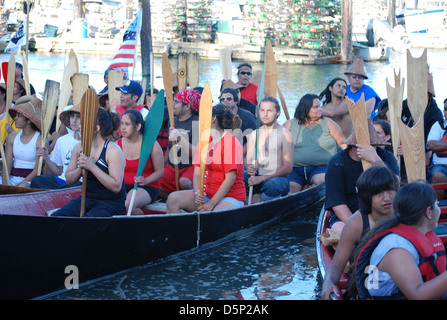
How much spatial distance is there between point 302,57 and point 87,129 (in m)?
22.8

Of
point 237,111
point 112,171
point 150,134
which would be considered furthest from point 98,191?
point 237,111

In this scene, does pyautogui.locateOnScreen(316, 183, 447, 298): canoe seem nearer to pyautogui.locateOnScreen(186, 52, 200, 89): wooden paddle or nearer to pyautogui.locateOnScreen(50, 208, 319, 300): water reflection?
pyautogui.locateOnScreen(50, 208, 319, 300): water reflection

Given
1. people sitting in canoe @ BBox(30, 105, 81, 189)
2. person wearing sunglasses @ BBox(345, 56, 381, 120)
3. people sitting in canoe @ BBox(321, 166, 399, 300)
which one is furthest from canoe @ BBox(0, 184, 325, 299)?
person wearing sunglasses @ BBox(345, 56, 381, 120)

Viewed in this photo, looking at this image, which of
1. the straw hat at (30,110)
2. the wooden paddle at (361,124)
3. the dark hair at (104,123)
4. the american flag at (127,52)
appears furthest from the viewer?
the american flag at (127,52)

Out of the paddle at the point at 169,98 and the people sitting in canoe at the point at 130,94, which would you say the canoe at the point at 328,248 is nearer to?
the paddle at the point at 169,98

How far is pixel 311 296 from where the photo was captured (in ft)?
16.3

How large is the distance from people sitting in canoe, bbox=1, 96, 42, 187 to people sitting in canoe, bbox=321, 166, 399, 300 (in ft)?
11.5

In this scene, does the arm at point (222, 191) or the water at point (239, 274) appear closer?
the water at point (239, 274)

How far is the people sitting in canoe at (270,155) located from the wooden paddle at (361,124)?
6.01ft

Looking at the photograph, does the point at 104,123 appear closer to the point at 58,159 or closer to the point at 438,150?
the point at 58,159

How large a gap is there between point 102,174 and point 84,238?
45cm

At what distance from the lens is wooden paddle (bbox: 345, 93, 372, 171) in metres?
4.22

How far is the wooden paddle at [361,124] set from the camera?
422cm

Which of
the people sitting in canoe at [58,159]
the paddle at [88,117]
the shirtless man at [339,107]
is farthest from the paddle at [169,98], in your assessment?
the shirtless man at [339,107]
